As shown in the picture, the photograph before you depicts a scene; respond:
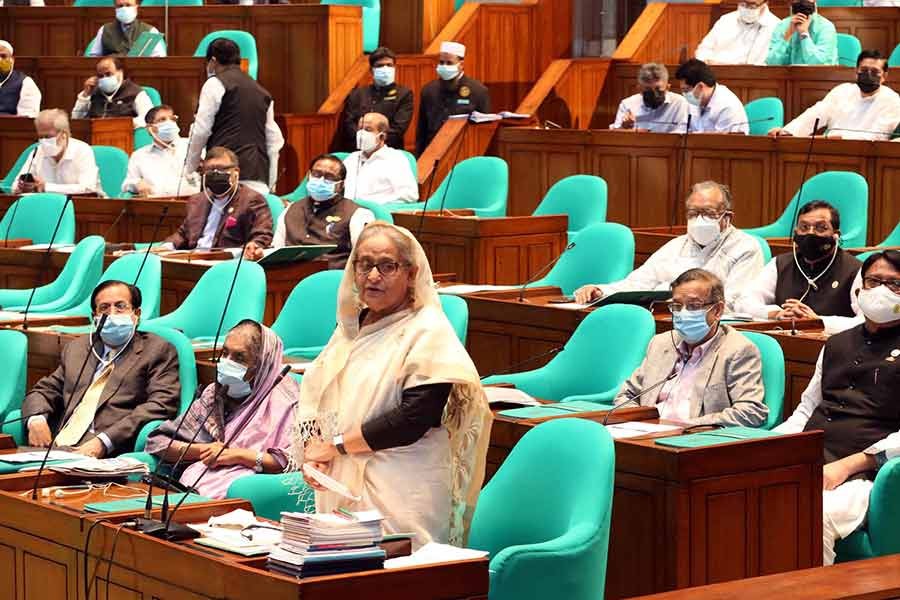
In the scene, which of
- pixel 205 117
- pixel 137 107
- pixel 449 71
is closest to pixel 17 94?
pixel 137 107

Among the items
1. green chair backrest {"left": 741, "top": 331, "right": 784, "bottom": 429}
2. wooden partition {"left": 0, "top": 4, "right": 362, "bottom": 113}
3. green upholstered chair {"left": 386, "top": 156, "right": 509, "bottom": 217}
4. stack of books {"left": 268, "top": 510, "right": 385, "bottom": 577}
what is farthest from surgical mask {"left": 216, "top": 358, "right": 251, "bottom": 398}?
wooden partition {"left": 0, "top": 4, "right": 362, "bottom": 113}

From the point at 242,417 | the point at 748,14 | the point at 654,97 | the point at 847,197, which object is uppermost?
the point at 748,14

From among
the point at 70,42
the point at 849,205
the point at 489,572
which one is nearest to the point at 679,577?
the point at 489,572

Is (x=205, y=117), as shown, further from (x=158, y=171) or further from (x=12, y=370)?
(x=12, y=370)

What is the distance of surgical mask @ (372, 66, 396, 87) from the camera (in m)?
11.2

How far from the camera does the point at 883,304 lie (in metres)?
5.49

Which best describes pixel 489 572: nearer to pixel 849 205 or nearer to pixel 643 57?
pixel 849 205

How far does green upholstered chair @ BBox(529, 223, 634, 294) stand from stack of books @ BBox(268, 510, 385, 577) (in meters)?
4.08

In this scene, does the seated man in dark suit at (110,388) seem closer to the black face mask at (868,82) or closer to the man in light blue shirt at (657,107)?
the black face mask at (868,82)

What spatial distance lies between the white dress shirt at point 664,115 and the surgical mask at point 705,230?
10.5 ft

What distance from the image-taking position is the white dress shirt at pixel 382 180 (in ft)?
33.1

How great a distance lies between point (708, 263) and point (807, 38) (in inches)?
154

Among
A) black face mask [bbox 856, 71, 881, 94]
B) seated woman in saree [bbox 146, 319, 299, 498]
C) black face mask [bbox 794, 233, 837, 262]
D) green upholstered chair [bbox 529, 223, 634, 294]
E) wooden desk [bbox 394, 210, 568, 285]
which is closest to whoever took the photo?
seated woman in saree [bbox 146, 319, 299, 498]

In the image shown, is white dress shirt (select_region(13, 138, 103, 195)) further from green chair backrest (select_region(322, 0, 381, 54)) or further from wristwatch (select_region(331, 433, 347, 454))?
wristwatch (select_region(331, 433, 347, 454))
